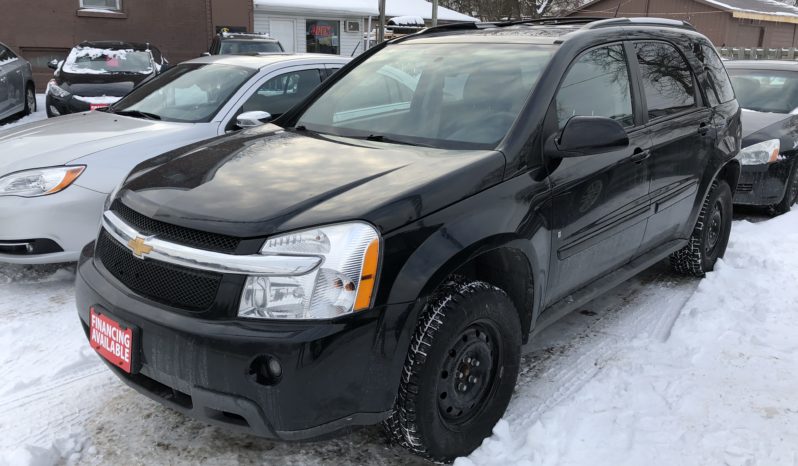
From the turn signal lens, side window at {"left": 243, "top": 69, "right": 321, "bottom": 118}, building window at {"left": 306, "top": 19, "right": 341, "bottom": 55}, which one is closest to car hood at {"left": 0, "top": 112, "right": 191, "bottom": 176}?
side window at {"left": 243, "top": 69, "right": 321, "bottom": 118}

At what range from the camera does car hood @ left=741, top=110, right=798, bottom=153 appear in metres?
6.64

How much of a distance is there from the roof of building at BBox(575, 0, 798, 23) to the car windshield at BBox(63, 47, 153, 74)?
2890 cm

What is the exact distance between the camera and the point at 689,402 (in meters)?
3.20

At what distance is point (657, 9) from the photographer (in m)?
34.7

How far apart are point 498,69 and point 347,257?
1.58m

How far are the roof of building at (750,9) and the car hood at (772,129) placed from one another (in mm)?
27922

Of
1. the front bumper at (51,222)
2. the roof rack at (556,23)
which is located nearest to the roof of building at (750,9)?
the roof rack at (556,23)

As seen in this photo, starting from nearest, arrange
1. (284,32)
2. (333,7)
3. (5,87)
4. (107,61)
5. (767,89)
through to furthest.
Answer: (767,89), (5,87), (107,61), (333,7), (284,32)

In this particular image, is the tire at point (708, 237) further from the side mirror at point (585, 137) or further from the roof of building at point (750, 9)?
the roof of building at point (750, 9)

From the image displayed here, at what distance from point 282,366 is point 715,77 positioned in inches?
155

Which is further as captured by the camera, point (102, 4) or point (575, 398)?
point (102, 4)

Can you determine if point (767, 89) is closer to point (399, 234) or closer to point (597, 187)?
point (597, 187)

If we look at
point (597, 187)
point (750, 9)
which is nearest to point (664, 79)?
point (597, 187)

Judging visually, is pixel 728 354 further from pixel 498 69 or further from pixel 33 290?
pixel 33 290
